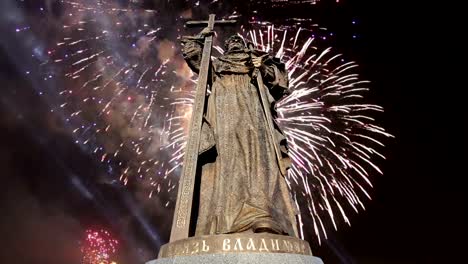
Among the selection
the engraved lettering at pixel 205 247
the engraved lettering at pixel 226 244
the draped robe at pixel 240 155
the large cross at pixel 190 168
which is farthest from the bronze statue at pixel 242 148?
the engraved lettering at pixel 205 247

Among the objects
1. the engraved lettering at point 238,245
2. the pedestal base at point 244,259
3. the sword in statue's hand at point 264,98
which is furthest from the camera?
the sword in statue's hand at point 264,98

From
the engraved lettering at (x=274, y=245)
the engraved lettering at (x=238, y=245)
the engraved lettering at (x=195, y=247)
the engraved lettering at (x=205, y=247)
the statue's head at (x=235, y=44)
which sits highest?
the statue's head at (x=235, y=44)

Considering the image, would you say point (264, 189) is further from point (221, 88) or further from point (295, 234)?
point (221, 88)

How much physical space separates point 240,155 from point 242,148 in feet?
0.48

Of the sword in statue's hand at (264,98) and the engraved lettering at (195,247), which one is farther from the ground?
the sword in statue's hand at (264,98)

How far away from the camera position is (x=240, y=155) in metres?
6.03

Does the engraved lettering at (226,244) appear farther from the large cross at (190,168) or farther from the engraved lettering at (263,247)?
the large cross at (190,168)

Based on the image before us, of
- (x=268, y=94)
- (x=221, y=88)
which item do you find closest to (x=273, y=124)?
(x=268, y=94)

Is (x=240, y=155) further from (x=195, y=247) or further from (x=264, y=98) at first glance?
(x=195, y=247)

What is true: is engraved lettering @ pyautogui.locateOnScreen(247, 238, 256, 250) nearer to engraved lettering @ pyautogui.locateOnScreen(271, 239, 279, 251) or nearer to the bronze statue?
engraved lettering @ pyautogui.locateOnScreen(271, 239, 279, 251)

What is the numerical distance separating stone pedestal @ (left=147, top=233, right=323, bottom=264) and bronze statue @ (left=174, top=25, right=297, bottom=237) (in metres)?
0.37

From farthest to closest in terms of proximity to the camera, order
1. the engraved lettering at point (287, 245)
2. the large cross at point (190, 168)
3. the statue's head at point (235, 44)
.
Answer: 1. the statue's head at point (235, 44)
2. the large cross at point (190, 168)
3. the engraved lettering at point (287, 245)

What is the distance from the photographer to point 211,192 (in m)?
5.92

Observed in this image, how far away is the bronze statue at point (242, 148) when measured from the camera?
526cm
